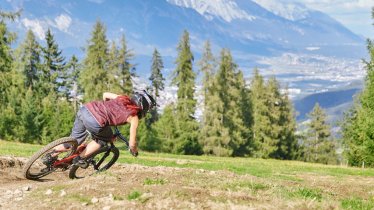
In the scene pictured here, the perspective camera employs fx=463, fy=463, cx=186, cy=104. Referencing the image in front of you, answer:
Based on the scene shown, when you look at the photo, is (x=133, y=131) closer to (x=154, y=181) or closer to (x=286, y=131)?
(x=154, y=181)

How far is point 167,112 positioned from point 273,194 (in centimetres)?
4783

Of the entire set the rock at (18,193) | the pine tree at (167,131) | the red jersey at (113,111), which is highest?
the pine tree at (167,131)

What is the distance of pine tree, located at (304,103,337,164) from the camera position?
7669 cm

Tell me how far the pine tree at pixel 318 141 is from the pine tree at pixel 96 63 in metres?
36.2

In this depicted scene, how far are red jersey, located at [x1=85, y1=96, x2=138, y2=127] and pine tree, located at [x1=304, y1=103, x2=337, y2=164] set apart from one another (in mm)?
69893

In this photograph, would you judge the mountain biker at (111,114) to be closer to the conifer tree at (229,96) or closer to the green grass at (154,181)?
the green grass at (154,181)

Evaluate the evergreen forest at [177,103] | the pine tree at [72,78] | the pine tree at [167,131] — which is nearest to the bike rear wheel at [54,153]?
the evergreen forest at [177,103]

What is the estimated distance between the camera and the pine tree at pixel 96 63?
56750 millimetres

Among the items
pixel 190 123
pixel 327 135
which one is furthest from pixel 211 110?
pixel 327 135

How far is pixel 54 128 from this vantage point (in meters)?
52.7

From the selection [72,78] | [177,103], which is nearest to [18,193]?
[177,103]

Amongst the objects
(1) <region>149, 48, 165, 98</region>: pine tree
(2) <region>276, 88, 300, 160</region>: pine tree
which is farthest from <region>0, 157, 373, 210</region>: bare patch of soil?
(1) <region>149, 48, 165, 98</region>: pine tree

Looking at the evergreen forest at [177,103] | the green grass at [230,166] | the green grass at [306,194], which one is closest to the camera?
the green grass at [306,194]

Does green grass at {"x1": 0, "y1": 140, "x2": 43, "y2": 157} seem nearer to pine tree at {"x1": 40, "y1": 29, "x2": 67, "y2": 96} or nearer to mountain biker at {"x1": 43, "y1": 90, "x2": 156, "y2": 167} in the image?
mountain biker at {"x1": 43, "y1": 90, "x2": 156, "y2": 167}
